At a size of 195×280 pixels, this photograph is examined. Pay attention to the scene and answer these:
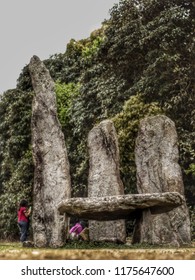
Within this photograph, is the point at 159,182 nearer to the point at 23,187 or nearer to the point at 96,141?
the point at 96,141

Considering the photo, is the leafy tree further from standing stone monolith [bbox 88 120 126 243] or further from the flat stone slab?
the flat stone slab

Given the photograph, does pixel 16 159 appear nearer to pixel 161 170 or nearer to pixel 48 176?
pixel 161 170

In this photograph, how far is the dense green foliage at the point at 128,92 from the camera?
81.0ft

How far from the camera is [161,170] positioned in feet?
58.1

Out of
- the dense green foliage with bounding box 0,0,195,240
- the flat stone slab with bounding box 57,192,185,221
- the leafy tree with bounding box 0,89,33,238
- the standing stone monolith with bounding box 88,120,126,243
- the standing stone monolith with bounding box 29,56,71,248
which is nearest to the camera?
the flat stone slab with bounding box 57,192,185,221

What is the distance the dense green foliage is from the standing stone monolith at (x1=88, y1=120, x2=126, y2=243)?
530cm

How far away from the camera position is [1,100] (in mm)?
41406

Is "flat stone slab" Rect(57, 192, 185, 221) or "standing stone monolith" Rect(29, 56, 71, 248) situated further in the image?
"standing stone monolith" Rect(29, 56, 71, 248)

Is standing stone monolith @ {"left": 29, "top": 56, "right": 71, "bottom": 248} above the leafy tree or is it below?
below

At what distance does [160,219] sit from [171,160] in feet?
6.40

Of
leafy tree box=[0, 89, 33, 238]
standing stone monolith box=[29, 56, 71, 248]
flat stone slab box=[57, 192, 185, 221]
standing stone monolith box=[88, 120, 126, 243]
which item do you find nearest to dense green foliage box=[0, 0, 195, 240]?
leafy tree box=[0, 89, 33, 238]

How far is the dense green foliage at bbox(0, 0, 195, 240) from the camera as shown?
81.0 ft
